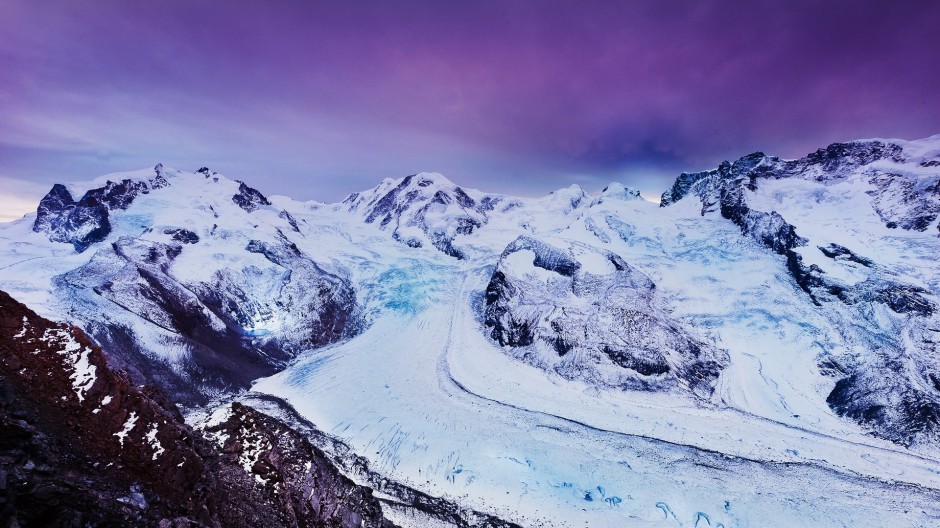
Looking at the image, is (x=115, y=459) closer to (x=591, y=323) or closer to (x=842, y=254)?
(x=591, y=323)

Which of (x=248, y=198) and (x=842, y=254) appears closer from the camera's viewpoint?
(x=842, y=254)

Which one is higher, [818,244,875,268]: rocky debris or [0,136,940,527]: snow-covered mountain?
[818,244,875,268]: rocky debris

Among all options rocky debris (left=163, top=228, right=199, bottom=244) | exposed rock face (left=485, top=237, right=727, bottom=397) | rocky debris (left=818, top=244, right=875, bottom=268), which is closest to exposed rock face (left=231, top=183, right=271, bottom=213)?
rocky debris (left=163, top=228, right=199, bottom=244)

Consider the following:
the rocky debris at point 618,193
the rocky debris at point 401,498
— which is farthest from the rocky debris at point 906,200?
the rocky debris at point 401,498

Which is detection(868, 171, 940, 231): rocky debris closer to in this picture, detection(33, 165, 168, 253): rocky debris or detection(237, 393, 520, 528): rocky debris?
detection(237, 393, 520, 528): rocky debris

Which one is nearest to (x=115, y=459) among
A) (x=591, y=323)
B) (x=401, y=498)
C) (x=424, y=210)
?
(x=401, y=498)

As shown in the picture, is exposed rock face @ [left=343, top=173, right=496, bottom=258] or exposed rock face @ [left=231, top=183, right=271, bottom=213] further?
exposed rock face @ [left=343, top=173, right=496, bottom=258]

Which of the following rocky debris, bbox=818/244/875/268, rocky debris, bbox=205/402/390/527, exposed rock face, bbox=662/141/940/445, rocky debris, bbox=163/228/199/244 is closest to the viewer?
rocky debris, bbox=205/402/390/527
